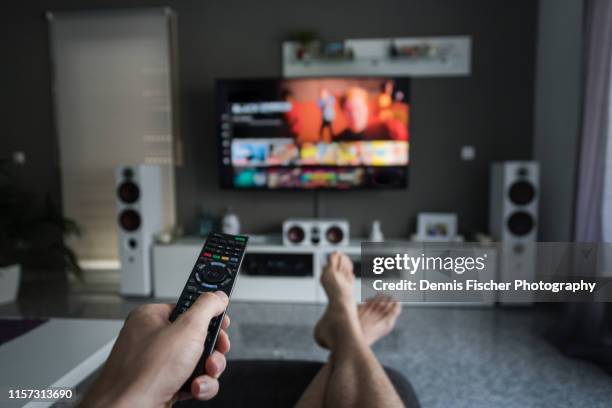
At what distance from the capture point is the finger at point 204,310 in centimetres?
49

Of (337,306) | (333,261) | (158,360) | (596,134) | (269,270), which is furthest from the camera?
(269,270)

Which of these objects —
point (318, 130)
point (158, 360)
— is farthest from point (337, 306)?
point (318, 130)

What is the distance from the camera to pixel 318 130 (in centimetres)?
301

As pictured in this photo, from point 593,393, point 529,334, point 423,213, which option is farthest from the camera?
point 423,213

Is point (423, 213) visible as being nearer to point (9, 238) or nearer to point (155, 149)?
point (155, 149)

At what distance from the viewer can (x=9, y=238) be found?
9.99ft

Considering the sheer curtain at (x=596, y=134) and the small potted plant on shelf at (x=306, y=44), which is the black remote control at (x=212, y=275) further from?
the small potted plant on shelf at (x=306, y=44)

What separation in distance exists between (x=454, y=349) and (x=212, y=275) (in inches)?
75.0

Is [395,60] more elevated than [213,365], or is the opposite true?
[395,60]

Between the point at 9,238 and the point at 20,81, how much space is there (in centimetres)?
131

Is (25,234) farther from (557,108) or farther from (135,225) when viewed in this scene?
(557,108)

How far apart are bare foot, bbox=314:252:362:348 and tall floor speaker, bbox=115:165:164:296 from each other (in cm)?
→ 177

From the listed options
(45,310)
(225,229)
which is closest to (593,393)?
(225,229)

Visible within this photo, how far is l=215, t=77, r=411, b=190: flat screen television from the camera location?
9.75 ft
